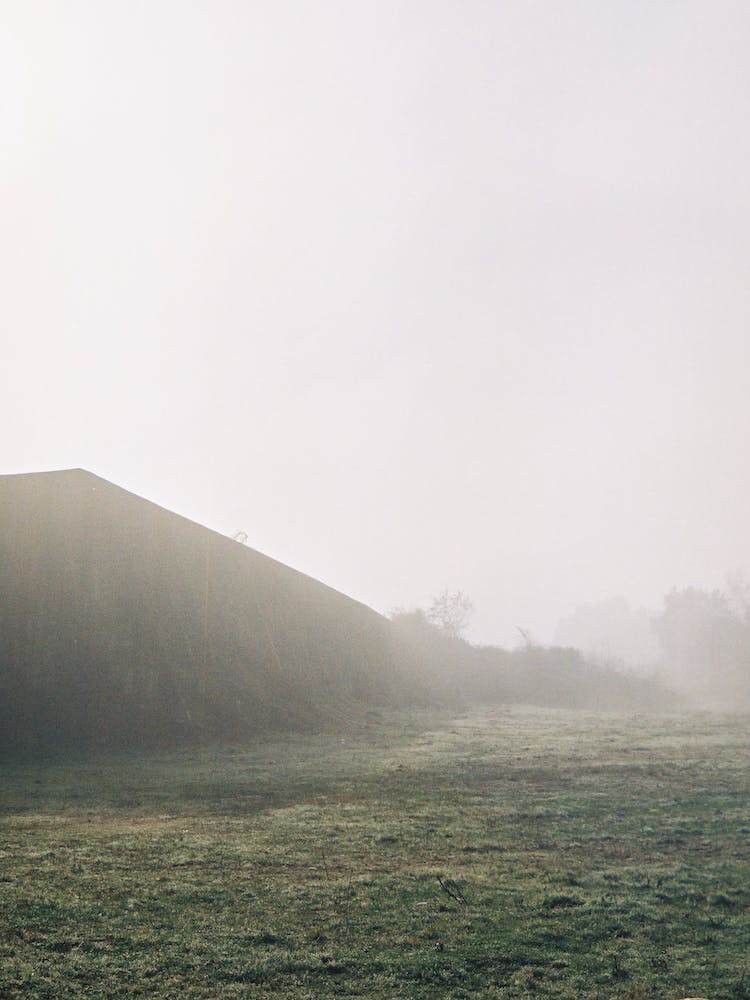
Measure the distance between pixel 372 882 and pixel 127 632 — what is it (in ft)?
58.7

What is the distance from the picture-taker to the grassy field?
6500 millimetres

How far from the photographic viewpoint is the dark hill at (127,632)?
864 inches

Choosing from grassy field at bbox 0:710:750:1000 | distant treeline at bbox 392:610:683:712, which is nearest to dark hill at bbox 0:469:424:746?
grassy field at bbox 0:710:750:1000

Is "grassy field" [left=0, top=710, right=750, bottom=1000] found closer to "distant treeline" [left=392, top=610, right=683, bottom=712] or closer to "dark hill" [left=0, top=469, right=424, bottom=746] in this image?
"dark hill" [left=0, top=469, right=424, bottom=746]

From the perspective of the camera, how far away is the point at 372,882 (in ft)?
30.0

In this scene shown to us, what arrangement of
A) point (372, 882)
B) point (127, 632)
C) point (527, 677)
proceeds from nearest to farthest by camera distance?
point (372, 882), point (127, 632), point (527, 677)

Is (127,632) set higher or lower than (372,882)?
higher

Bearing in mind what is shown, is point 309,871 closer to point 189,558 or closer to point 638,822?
point 638,822

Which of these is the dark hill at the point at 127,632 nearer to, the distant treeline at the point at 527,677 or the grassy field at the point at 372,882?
the grassy field at the point at 372,882

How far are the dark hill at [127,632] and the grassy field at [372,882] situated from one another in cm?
396

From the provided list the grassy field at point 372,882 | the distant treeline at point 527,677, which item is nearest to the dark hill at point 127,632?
the grassy field at point 372,882

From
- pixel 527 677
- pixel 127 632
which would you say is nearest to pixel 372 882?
pixel 127 632

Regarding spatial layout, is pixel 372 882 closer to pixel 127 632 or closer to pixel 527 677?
pixel 127 632

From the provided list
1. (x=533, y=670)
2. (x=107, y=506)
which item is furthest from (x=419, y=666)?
(x=107, y=506)
